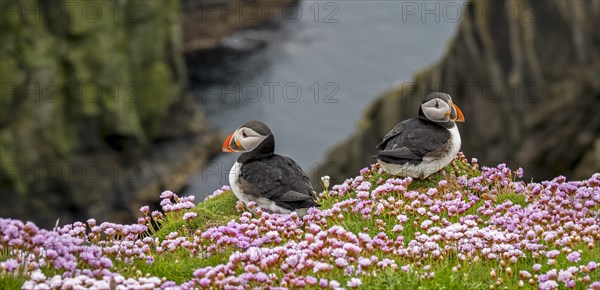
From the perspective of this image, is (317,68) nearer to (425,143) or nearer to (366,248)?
(425,143)

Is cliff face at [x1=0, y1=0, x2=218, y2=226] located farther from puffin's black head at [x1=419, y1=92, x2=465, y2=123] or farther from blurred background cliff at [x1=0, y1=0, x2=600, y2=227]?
puffin's black head at [x1=419, y1=92, x2=465, y2=123]

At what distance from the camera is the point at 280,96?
103m

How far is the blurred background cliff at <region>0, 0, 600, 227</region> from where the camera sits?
161 feet

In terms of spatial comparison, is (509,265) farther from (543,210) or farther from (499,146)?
(499,146)

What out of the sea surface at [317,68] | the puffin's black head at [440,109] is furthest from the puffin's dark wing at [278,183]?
the sea surface at [317,68]

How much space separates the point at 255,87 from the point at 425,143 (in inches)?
3574

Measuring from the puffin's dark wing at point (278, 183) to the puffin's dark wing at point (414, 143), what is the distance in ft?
5.31

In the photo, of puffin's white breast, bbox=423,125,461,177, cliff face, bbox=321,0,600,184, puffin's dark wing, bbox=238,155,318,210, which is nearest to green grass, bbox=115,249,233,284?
puffin's dark wing, bbox=238,155,318,210

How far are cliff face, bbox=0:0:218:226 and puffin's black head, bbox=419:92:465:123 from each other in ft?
174

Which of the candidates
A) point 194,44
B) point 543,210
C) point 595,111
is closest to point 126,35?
point 194,44

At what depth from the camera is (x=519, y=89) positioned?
51062mm

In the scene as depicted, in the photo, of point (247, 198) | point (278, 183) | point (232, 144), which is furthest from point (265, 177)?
point (232, 144)

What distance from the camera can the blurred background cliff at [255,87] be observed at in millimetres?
49219

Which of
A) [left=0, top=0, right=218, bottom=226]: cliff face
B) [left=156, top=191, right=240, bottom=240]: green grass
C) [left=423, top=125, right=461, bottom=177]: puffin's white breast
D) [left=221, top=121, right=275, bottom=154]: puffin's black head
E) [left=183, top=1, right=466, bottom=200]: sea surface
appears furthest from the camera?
[left=183, top=1, right=466, bottom=200]: sea surface
